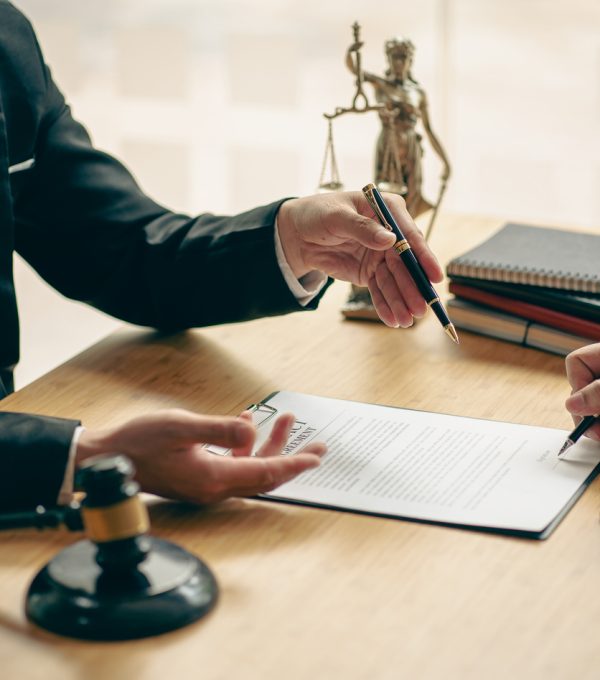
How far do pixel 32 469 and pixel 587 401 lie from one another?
59 centimetres

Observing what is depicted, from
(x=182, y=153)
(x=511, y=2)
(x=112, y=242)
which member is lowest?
(x=182, y=153)

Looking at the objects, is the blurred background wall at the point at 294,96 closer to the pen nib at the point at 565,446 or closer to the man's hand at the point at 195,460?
the pen nib at the point at 565,446

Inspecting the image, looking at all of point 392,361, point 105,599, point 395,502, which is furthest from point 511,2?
point 105,599

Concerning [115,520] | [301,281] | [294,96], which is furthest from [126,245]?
[294,96]

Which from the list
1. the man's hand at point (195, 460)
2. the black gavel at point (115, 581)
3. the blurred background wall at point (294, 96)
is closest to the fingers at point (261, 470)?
the man's hand at point (195, 460)

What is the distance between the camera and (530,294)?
1511mm

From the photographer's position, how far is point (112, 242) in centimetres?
161

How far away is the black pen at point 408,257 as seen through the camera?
1.34m

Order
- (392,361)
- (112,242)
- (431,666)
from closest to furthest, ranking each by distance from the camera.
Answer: (431,666), (392,361), (112,242)

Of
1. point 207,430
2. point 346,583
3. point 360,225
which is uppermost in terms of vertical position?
point 360,225

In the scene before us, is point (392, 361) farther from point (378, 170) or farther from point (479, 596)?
point (479, 596)

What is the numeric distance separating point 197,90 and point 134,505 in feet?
12.7

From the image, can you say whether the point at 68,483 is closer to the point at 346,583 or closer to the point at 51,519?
the point at 51,519

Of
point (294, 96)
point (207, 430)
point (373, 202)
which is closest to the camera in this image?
point (207, 430)
